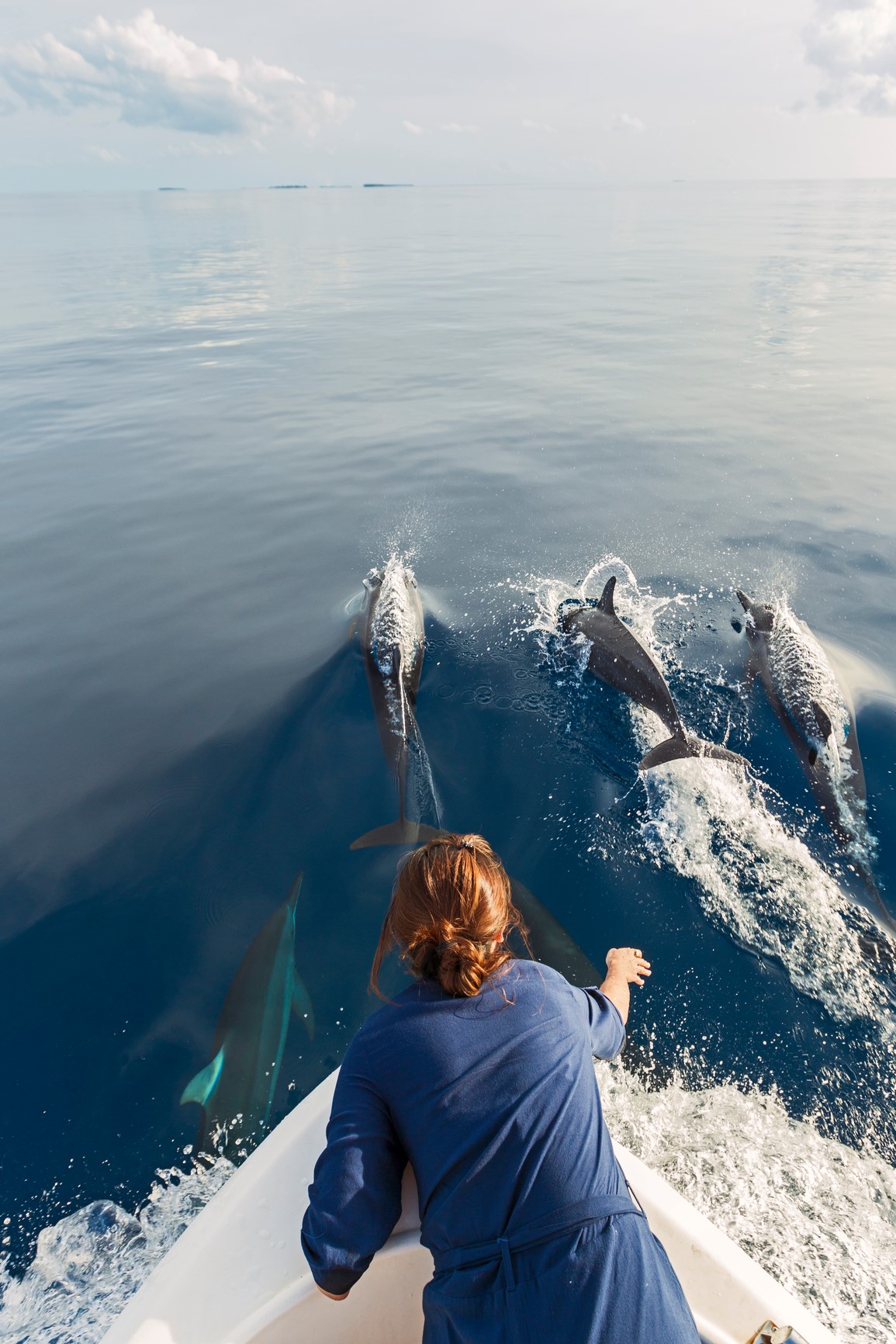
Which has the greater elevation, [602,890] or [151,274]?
[151,274]

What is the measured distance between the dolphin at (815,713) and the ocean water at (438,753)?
0.14 m

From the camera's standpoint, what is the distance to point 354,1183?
239 cm

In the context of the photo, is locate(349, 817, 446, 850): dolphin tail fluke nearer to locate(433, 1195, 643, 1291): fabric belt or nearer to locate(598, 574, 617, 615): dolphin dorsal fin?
locate(598, 574, 617, 615): dolphin dorsal fin

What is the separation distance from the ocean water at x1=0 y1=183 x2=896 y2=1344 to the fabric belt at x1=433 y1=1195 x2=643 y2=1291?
201 cm

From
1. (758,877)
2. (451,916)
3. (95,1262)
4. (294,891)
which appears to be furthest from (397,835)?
(451,916)

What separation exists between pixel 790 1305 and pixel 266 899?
157 inches

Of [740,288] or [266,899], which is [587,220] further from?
[266,899]

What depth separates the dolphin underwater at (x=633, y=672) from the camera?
638 cm

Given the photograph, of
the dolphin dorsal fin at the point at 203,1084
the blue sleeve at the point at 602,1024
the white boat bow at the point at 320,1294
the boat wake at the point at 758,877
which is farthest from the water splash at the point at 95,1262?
the boat wake at the point at 758,877

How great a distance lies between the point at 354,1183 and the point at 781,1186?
2.62 metres

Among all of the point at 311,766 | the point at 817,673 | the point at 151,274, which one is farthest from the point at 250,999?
the point at 151,274

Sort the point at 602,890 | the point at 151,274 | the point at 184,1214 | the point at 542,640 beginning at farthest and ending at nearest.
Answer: the point at 151,274 → the point at 542,640 → the point at 602,890 → the point at 184,1214

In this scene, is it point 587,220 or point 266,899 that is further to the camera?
point 587,220

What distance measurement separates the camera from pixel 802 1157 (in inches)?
154
